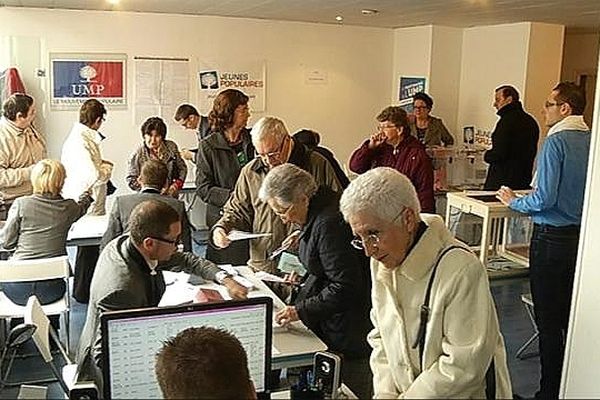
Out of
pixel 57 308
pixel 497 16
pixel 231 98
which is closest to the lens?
pixel 57 308

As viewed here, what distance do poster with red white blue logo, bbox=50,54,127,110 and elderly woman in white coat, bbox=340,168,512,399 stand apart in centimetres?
550

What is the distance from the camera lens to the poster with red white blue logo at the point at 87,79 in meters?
6.58

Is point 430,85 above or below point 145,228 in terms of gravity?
above

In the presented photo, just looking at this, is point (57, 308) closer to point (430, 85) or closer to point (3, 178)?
point (3, 178)

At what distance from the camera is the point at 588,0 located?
500cm

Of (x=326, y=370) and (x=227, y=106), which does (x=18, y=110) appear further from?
(x=326, y=370)

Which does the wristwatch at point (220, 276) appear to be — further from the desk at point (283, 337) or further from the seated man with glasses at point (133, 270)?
the seated man with glasses at point (133, 270)

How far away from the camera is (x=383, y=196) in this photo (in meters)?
1.71

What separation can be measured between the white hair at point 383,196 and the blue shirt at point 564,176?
1.67m

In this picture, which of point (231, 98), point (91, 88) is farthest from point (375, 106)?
point (231, 98)

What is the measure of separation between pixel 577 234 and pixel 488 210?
0.61 meters

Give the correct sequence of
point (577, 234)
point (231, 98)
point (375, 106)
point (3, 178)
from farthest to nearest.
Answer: point (375, 106)
point (3, 178)
point (231, 98)
point (577, 234)

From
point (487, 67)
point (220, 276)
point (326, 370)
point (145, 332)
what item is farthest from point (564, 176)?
point (487, 67)

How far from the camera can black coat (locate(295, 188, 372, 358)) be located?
2.38 m
